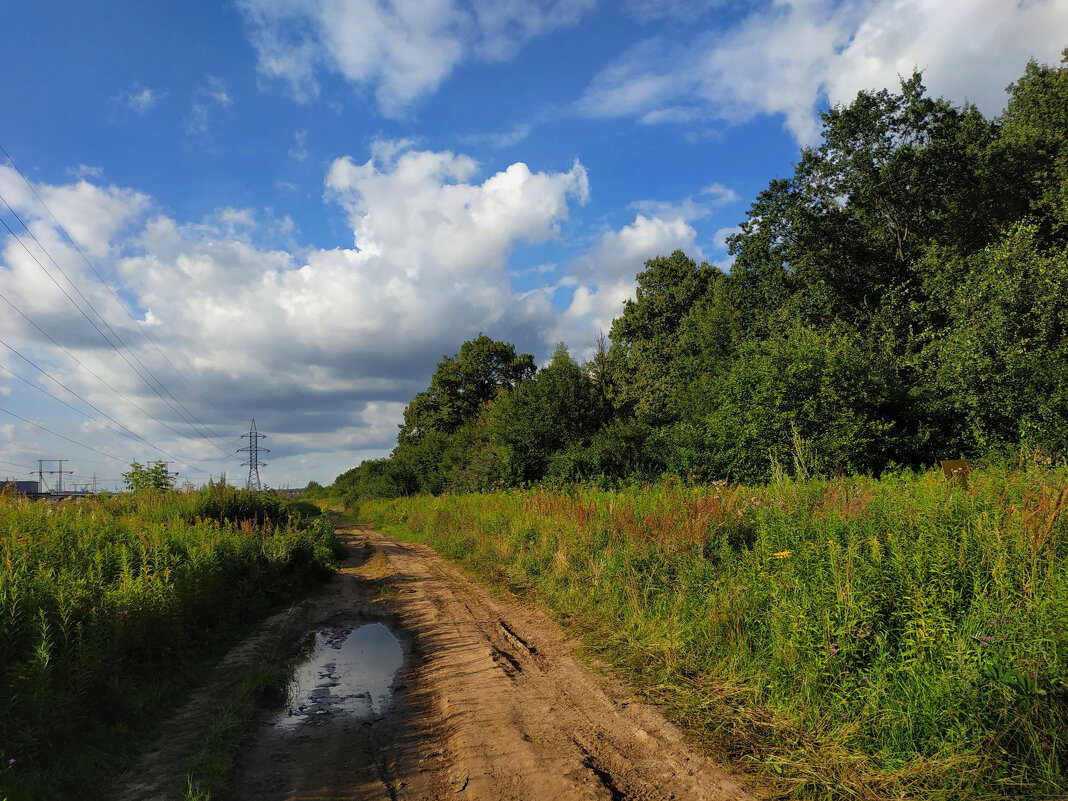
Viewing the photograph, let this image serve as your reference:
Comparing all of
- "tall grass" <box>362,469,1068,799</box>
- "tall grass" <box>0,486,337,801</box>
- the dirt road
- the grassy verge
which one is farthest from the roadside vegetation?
"tall grass" <box>0,486,337,801</box>

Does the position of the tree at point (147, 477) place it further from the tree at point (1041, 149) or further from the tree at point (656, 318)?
the tree at point (1041, 149)

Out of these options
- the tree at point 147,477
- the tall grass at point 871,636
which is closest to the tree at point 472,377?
the tree at point 147,477

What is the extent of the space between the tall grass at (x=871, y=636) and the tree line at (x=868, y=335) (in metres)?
8.72

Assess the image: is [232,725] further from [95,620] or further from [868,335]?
[868,335]

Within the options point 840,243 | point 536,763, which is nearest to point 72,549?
point 536,763

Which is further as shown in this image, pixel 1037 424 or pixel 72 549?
pixel 1037 424

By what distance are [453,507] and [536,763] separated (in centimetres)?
1784

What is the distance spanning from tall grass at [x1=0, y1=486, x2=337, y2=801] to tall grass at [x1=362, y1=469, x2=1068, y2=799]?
4.92m

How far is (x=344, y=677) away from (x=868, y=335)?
77.4ft

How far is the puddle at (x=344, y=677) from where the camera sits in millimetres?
5555

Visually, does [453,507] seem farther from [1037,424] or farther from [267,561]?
[1037,424]

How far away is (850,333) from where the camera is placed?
21734 mm

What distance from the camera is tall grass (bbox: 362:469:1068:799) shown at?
3525 mm

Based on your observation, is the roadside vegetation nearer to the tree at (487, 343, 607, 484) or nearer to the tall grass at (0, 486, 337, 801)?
the tree at (487, 343, 607, 484)
